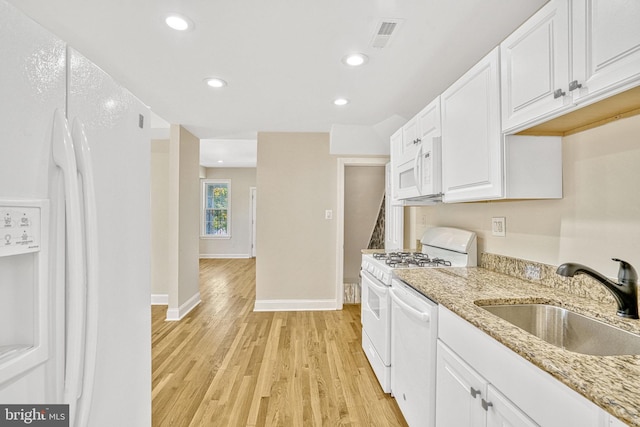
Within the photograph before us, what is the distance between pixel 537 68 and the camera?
123 centimetres

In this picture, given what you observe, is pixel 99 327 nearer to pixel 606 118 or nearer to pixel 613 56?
pixel 613 56

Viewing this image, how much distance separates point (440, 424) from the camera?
1351mm

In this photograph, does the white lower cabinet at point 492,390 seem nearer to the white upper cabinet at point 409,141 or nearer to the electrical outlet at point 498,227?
the electrical outlet at point 498,227

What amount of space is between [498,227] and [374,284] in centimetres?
92

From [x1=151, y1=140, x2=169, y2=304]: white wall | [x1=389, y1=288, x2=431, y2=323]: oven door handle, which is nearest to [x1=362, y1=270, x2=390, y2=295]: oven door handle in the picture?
[x1=389, y1=288, x2=431, y2=323]: oven door handle

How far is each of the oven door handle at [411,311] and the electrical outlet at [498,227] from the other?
79cm

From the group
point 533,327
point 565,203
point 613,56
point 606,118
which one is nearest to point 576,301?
point 533,327

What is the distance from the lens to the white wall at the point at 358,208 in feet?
16.2

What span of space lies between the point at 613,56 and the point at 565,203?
762 mm

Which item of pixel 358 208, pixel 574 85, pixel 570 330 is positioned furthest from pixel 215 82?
pixel 358 208

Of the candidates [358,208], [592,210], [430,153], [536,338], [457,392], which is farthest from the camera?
[358,208]

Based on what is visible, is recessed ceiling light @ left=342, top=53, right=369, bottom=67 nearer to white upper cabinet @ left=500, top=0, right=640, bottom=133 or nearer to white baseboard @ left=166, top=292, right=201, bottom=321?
white upper cabinet @ left=500, top=0, right=640, bottom=133

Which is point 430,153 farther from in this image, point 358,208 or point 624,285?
point 358,208

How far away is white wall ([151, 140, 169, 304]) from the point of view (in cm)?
426
